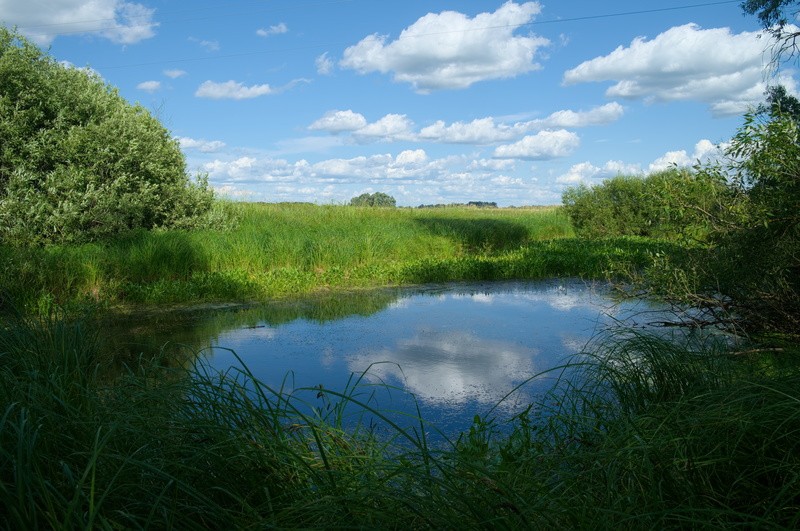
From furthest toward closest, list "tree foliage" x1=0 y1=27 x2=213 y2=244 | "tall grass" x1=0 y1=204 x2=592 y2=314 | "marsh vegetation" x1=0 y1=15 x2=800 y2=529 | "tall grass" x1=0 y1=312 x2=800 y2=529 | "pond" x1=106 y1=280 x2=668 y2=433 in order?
1. "tree foliage" x1=0 y1=27 x2=213 y2=244
2. "tall grass" x1=0 y1=204 x2=592 y2=314
3. "pond" x1=106 y1=280 x2=668 y2=433
4. "marsh vegetation" x1=0 y1=15 x2=800 y2=529
5. "tall grass" x1=0 y1=312 x2=800 y2=529

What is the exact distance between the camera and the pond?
16.3ft

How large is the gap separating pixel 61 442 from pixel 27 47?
12.1 meters

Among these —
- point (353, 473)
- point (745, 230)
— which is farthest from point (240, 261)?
point (353, 473)

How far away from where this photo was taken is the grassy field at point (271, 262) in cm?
879

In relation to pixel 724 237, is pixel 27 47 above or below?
above

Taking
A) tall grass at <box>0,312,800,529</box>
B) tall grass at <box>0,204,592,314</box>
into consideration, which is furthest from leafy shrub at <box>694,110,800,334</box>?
tall grass at <box>0,204,592,314</box>

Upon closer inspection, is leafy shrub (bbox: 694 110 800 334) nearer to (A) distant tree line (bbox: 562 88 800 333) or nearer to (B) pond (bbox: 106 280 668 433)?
(A) distant tree line (bbox: 562 88 800 333)

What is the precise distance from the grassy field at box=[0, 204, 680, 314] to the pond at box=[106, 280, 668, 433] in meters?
1.00

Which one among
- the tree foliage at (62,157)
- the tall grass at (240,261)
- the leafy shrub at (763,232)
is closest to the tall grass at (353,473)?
the leafy shrub at (763,232)

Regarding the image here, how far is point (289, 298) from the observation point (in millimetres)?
9570

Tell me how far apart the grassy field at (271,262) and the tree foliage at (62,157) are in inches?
34.1

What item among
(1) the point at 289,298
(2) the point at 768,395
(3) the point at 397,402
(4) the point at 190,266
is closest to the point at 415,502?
(2) the point at 768,395

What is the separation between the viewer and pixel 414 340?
6859mm

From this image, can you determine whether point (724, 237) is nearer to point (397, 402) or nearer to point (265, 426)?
point (397, 402)
